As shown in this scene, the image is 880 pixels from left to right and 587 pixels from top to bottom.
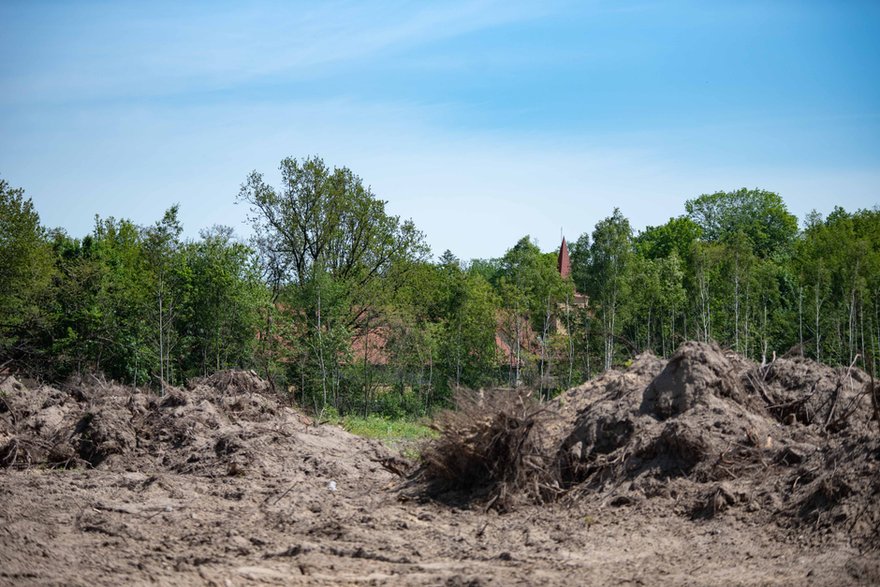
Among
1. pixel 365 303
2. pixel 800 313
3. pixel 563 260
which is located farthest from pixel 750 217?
pixel 365 303

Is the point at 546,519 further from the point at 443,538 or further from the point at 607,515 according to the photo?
the point at 443,538

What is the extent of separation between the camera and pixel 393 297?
47750 mm

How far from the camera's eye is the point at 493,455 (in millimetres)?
12094

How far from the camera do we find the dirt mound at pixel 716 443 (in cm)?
972

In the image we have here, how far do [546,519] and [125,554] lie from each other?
17.0 ft

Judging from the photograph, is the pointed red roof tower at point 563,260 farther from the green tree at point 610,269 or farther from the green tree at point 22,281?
the green tree at point 22,281

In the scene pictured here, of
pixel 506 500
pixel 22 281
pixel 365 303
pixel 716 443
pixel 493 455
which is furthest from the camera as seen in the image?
pixel 365 303

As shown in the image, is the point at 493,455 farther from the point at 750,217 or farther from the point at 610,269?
the point at 750,217

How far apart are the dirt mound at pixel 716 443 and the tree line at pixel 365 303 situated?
18899 millimetres

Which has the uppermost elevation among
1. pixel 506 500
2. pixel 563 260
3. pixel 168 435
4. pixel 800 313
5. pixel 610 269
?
pixel 563 260

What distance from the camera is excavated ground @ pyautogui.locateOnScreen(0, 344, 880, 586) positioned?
868 centimetres

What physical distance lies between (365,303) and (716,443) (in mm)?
36080

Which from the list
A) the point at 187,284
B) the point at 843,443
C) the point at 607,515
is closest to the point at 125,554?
the point at 607,515

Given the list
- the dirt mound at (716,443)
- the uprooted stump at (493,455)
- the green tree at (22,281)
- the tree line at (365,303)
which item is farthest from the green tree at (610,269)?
the uprooted stump at (493,455)
